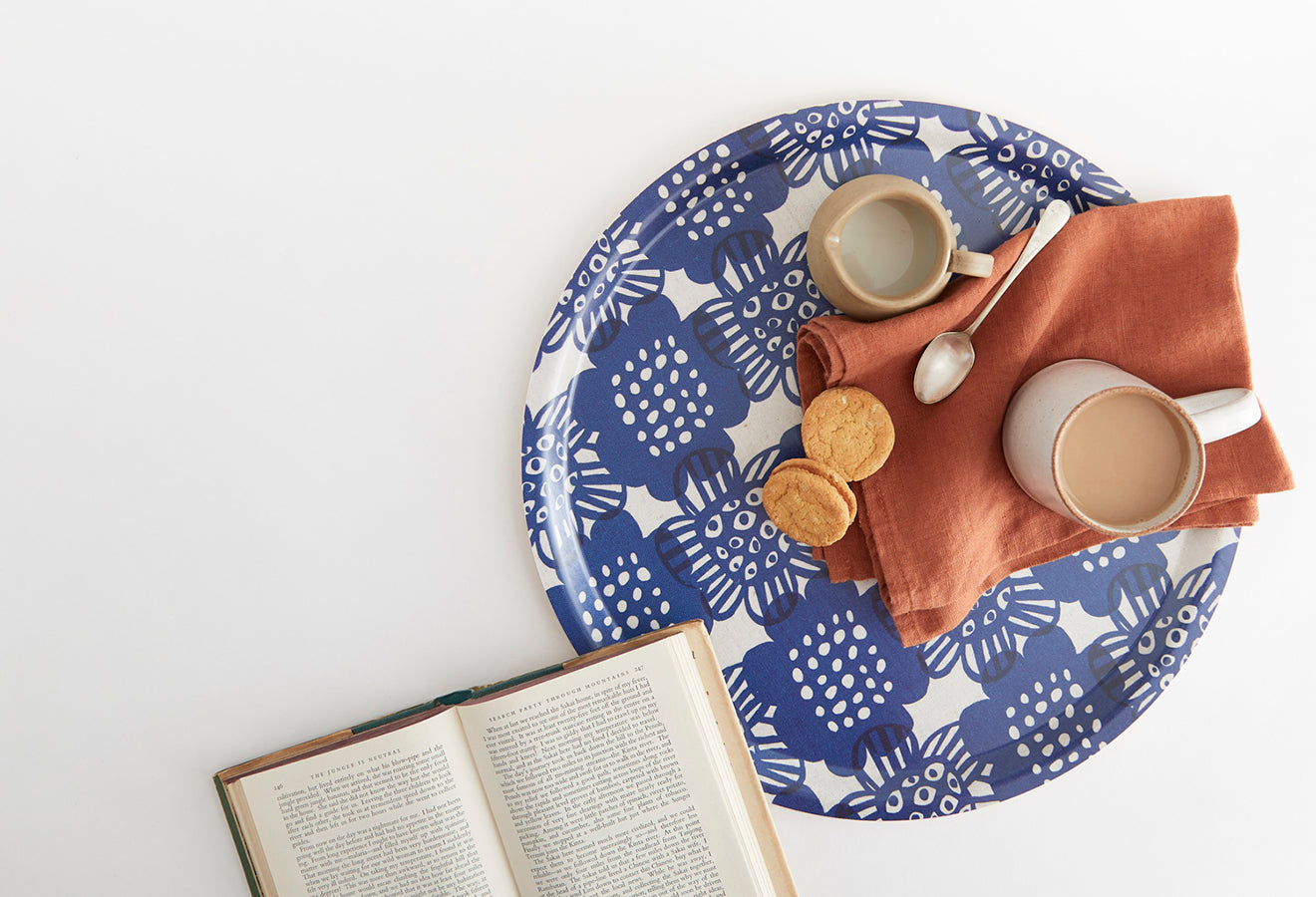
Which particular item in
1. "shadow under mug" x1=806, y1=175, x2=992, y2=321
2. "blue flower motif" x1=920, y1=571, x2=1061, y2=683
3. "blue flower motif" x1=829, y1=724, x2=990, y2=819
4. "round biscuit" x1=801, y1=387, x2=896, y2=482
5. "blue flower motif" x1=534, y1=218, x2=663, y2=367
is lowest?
"blue flower motif" x1=829, y1=724, x2=990, y2=819

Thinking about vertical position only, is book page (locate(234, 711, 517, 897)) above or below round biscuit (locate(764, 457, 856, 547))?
below

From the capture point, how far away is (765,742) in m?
0.98

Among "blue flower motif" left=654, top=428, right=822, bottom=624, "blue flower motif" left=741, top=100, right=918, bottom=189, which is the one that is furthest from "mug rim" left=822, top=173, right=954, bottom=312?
"blue flower motif" left=654, top=428, right=822, bottom=624

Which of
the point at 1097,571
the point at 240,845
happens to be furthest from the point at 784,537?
the point at 240,845

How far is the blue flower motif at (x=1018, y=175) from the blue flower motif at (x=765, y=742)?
0.64 meters

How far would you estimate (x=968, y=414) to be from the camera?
896 millimetres

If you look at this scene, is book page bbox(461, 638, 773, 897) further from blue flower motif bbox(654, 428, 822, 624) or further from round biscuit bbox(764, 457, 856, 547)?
round biscuit bbox(764, 457, 856, 547)

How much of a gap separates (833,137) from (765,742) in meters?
0.76

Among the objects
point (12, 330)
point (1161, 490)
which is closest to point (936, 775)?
→ point (1161, 490)

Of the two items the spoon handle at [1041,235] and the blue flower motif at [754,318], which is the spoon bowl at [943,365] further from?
the blue flower motif at [754,318]

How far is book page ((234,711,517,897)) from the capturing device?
94cm

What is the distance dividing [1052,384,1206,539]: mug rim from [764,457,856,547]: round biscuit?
0.72ft

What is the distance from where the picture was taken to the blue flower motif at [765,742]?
3.20 ft

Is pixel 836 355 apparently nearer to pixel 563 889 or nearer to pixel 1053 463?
pixel 1053 463
